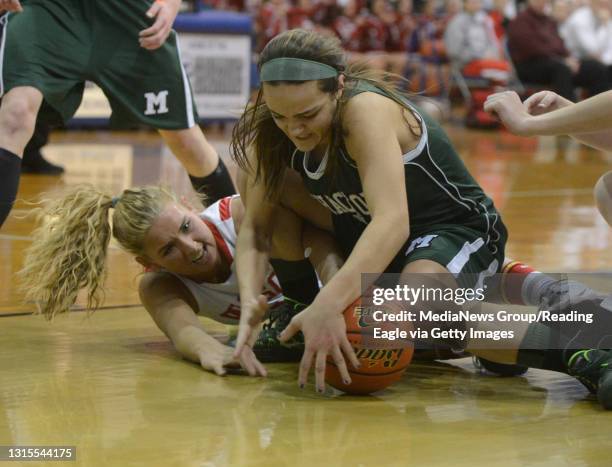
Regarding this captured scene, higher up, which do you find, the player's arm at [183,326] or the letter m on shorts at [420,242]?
the letter m on shorts at [420,242]

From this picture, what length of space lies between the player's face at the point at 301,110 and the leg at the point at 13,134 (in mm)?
1242

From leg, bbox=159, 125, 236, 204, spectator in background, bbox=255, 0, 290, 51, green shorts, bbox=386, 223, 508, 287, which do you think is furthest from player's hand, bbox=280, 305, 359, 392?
spectator in background, bbox=255, 0, 290, 51

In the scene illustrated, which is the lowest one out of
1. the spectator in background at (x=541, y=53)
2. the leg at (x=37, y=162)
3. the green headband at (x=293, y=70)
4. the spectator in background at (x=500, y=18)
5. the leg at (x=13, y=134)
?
the leg at (x=37, y=162)

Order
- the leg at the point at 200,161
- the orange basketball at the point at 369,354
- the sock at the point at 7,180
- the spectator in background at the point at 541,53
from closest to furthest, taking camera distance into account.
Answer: the orange basketball at the point at 369,354 → the sock at the point at 7,180 → the leg at the point at 200,161 → the spectator in background at the point at 541,53

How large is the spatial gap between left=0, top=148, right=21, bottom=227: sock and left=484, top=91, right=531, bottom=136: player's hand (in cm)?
167

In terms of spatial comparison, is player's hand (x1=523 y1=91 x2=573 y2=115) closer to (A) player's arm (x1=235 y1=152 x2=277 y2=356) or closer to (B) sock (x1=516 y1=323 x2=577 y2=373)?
(B) sock (x1=516 y1=323 x2=577 y2=373)

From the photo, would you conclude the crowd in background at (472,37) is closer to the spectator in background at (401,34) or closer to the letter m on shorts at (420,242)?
the spectator in background at (401,34)

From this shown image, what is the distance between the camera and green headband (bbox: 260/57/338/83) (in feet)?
9.84

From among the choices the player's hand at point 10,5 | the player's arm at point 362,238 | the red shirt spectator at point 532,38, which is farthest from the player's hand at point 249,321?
the red shirt spectator at point 532,38

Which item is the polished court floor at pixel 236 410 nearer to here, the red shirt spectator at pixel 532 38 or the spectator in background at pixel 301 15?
the red shirt spectator at pixel 532 38

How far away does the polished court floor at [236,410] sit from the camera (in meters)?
2.54

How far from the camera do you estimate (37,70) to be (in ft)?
13.7

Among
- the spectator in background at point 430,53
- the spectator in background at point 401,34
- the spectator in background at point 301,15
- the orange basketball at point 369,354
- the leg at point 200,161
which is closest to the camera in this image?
the orange basketball at point 369,354

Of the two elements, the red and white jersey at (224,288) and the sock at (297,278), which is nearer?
the sock at (297,278)
